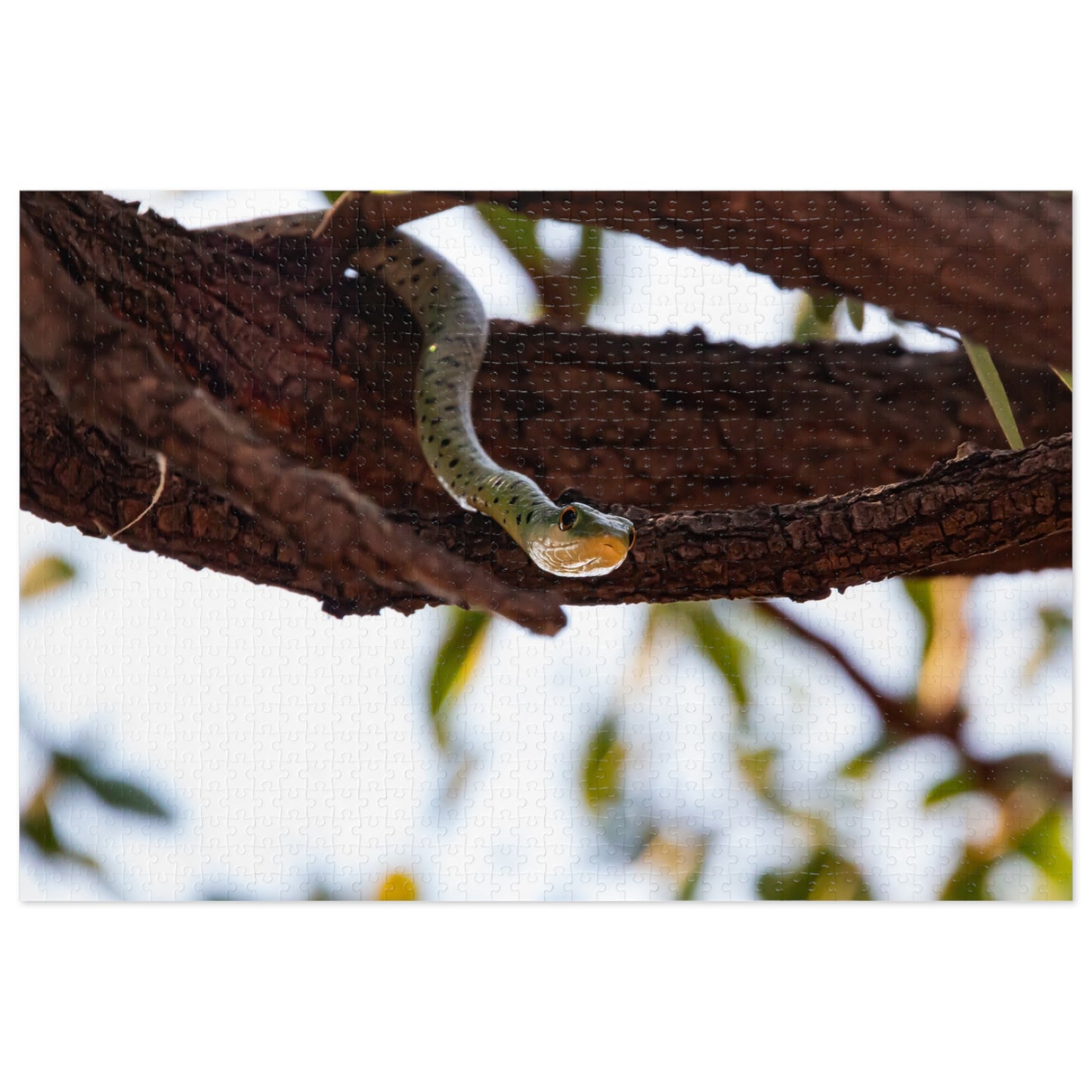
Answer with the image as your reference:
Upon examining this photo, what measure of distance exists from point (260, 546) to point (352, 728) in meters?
0.41

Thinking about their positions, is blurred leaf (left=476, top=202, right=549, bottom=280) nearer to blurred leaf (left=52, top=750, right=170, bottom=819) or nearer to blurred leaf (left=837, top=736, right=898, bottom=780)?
blurred leaf (left=837, top=736, right=898, bottom=780)

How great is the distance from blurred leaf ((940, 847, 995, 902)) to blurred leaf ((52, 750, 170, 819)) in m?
1.60

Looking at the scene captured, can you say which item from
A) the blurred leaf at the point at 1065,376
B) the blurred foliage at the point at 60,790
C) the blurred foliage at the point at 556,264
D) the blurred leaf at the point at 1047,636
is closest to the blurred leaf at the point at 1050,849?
the blurred leaf at the point at 1047,636

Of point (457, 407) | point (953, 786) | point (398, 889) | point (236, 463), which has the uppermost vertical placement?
point (457, 407)

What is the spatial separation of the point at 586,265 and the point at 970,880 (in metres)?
1.49

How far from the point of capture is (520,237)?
2307 millimetres

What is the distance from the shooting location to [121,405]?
7.55 feet

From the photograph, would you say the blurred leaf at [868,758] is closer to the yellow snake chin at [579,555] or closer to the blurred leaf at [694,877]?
→ the blurred leaf at [694,877]

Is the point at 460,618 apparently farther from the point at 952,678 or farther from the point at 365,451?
the point at 952,678

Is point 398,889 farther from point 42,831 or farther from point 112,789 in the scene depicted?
point 42,831

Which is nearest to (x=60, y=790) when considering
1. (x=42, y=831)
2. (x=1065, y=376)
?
(x=42, y=831)

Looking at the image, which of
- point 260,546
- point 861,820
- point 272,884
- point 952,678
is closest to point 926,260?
point 952,678

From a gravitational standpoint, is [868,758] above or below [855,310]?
below
